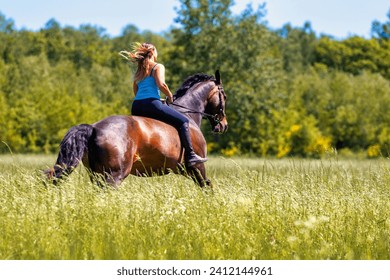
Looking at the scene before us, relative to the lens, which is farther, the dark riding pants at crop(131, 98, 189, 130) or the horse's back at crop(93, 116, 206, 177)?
the dark riding pants at crop(131, 98, 189, 130)

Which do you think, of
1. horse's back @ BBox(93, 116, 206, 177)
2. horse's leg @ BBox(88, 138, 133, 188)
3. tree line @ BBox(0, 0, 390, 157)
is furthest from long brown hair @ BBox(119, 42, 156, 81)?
tree line @ BBox(0, 0, 390, 157)

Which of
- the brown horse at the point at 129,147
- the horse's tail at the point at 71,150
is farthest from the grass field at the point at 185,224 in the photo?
the brown horse at the point at 129,147

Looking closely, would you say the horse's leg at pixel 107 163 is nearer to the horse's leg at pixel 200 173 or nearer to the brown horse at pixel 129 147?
the brown horse at pixel 129 147

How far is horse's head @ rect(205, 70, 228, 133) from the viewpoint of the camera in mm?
12195

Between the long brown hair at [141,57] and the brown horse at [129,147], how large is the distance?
78 centimetres

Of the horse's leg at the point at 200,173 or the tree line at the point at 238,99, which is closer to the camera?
the horse's leg at the point at 200,173

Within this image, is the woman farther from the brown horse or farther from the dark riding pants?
the brown horse

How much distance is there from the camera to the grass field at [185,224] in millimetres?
6332

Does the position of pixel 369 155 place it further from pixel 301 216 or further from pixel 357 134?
pixel 301 216

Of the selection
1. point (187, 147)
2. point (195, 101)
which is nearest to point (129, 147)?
point (187, 147)

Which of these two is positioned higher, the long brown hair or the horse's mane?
the long brown hair

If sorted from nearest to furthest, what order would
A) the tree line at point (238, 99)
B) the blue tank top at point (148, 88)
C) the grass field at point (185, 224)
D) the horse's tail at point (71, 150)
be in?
the grass field at point (185, 224)
the horse's tail at point (71, 150)
the blue tank top at point (148, 88)
the tree line at point (238, 99)

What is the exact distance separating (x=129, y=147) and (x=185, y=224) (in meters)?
2.79

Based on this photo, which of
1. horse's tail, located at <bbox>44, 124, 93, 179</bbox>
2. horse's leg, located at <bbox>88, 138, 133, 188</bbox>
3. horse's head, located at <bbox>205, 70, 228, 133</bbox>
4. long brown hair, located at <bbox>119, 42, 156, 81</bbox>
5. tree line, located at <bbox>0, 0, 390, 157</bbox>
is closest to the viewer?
horse's tail, located at <bbox>44, 124, 93, 179</bbox>
